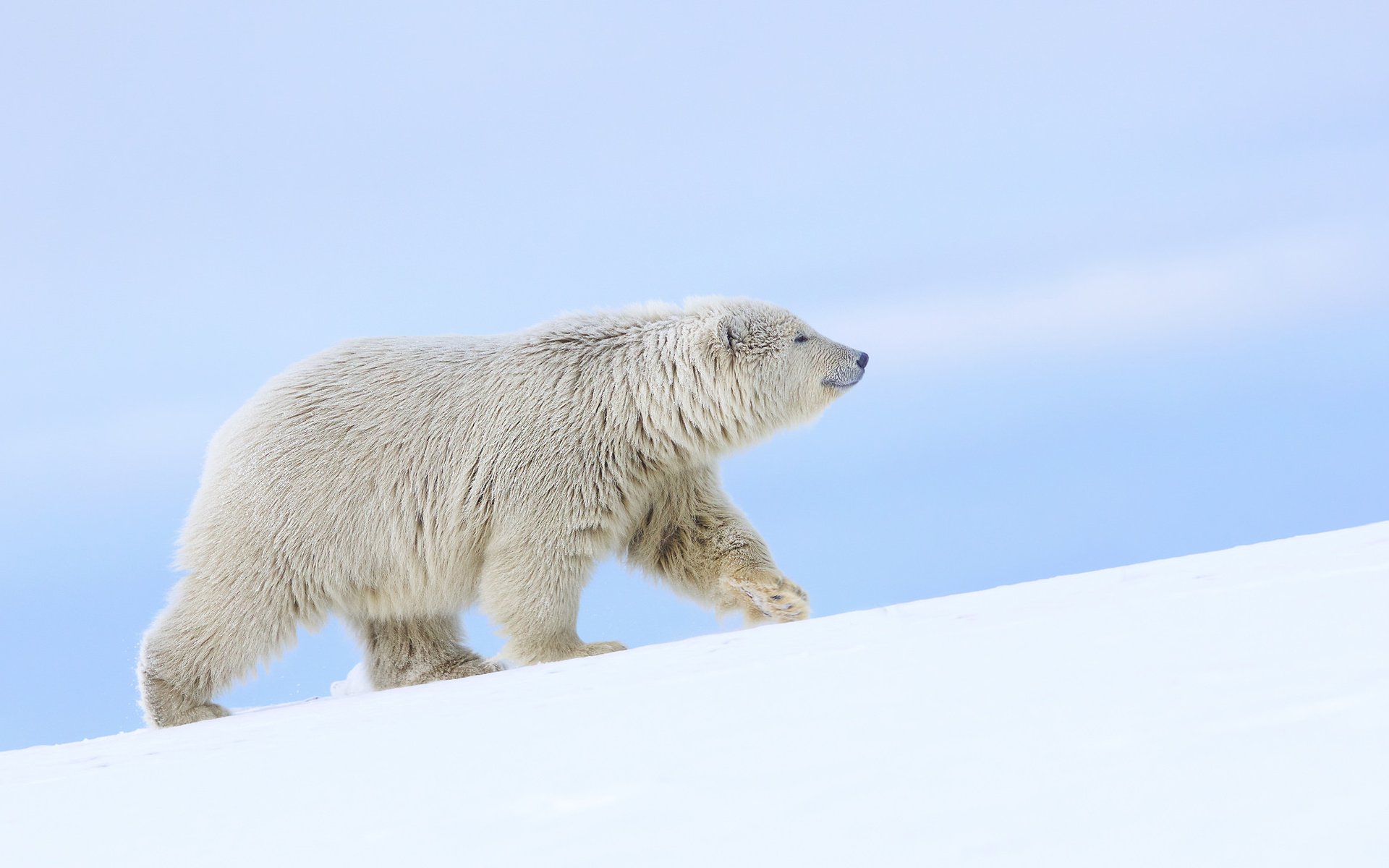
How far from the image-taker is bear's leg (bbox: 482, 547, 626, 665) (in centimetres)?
538

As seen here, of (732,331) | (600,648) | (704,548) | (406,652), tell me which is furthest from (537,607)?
(732,331)

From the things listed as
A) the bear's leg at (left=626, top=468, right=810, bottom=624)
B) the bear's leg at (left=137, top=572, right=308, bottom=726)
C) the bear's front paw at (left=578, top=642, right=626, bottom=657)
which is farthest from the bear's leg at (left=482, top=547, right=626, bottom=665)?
the bear's leg at (left=137, top=572, right=308, bottom=726)

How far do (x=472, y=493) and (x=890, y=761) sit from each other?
383 centimetres

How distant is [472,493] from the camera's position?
5.55 meters

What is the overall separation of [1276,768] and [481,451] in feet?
14.1

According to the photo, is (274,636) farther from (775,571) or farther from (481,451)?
(775,571)

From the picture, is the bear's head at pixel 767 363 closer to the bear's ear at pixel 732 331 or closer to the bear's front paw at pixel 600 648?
the bear's ear at pixel 732 331

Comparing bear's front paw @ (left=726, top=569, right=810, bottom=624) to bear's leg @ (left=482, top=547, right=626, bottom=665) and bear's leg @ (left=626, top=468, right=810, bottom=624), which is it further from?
bear's leg @ (left=482, top=547, right=626, bottom=665)

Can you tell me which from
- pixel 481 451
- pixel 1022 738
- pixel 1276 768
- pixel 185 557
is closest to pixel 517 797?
pixel 1022 738

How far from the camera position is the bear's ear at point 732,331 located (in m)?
5.97

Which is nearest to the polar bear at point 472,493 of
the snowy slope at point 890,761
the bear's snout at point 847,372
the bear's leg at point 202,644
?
→ the bear's leg at point 202,644

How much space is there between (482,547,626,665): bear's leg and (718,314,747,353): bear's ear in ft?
4.32

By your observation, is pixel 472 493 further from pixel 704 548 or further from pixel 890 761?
pixel 890 761

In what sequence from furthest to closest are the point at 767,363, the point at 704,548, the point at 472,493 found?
the point at 767,363 → the point at 704,548 → the point at 472,493
